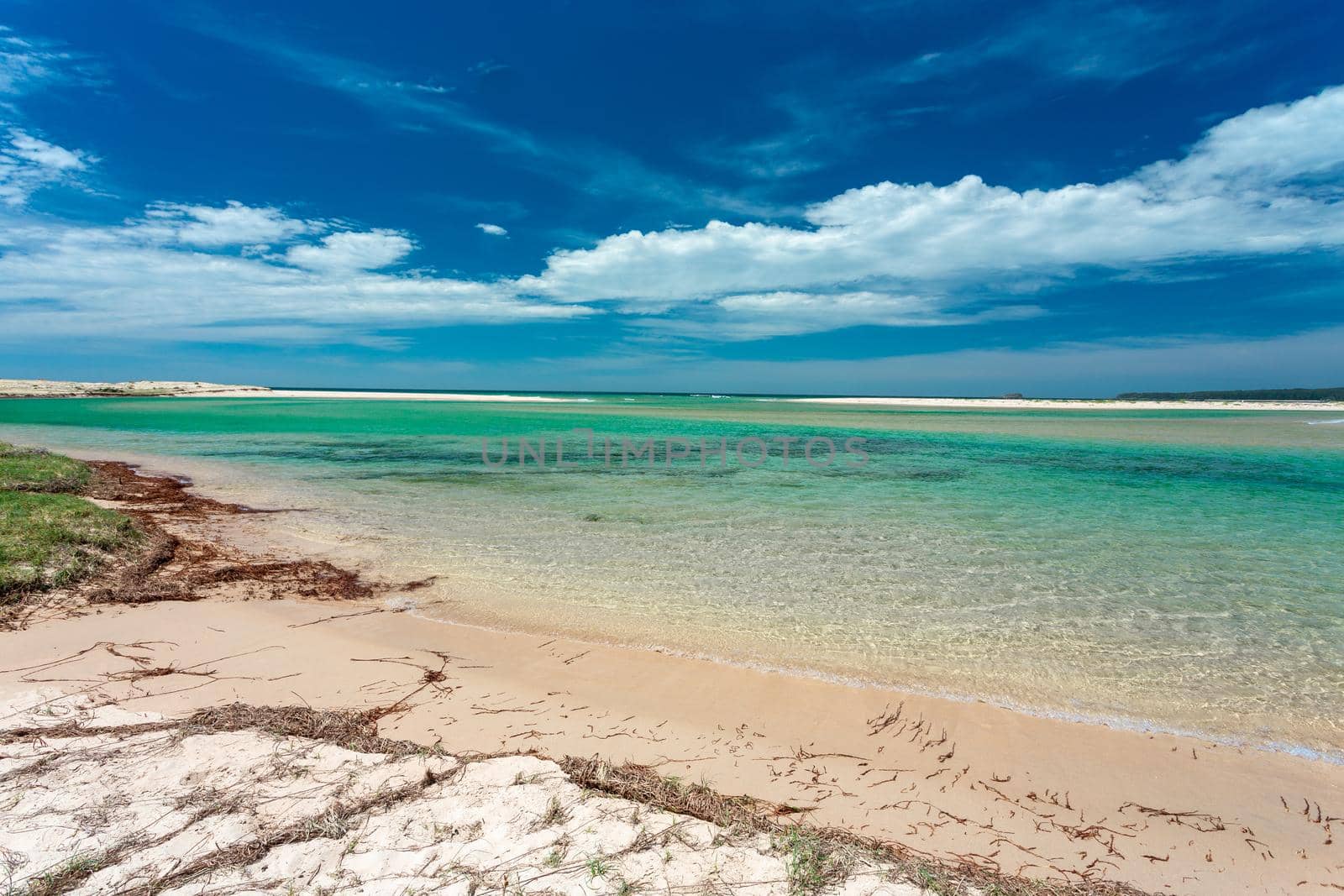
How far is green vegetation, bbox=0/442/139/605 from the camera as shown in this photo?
6.25 m

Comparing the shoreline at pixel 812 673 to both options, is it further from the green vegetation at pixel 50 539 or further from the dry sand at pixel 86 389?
the dry sand at pixel 86 389

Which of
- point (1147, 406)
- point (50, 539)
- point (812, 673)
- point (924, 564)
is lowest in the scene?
point (812, 673)

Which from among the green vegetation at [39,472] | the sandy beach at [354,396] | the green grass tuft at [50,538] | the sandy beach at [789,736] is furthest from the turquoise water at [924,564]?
the sandy beach at [354,396]

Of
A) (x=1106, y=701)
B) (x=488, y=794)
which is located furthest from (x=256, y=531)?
(x=1106, y=701)

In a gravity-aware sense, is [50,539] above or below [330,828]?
above

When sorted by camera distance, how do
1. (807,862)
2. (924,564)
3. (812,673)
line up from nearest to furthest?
(807,862) → (812,673) → (924,564)

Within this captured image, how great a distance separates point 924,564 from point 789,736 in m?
5.04

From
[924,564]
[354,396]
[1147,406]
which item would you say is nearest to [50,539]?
[924,564]

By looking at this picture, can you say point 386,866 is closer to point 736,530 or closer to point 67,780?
point 67,780

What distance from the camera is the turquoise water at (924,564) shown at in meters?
5.41

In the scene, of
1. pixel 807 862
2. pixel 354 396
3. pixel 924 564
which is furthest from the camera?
pixel 354 396

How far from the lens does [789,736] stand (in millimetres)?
4281

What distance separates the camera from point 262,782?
10.8ft

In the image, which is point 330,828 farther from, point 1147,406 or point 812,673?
point 1147,406
